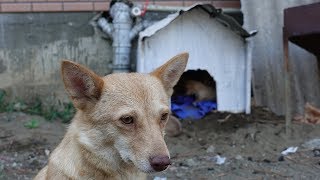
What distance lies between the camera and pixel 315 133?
6.66 meters

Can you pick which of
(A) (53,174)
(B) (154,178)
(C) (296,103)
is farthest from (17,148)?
(C) (296,103)

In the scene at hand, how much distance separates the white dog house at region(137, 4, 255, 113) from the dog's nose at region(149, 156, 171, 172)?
4059mm

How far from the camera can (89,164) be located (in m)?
3.55

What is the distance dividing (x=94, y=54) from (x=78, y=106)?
437cm

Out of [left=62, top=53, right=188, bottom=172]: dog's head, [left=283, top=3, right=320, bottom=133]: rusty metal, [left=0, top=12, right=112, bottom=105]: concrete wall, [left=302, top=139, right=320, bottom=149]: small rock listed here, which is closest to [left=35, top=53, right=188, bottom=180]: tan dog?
[left=62, top=53, right=188, bottom=172]: dog's head

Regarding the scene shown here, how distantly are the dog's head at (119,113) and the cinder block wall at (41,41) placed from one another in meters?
4.31

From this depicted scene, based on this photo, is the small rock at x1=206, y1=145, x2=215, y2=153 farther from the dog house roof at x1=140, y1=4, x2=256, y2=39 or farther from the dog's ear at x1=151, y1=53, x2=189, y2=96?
the dog's ear at x1=151, y1=53, x2=189, y2=96

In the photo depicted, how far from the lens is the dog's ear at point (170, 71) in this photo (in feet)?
12.7

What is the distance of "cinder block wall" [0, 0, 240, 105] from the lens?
782cm

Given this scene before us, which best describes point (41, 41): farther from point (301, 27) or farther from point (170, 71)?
point (170, 71)

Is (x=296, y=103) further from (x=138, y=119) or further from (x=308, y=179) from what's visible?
(x=138, y=119)

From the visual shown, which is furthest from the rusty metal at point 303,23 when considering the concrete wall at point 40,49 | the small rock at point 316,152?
the concrete wall at point 40,49

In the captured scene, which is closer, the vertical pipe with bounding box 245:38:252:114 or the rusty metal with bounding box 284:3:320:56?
the rusty metal with bounding box 284:3:320:56

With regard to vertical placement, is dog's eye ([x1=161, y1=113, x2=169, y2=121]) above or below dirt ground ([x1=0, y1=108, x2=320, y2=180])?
above
